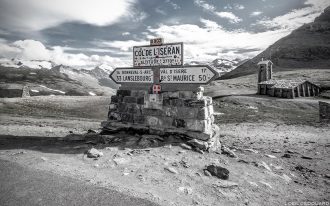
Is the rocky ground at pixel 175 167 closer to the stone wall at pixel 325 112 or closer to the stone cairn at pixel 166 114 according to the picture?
the stone cairn at pixel 166 114

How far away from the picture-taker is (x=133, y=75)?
9000 millimetres

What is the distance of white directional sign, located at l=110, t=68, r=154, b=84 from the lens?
8.68m

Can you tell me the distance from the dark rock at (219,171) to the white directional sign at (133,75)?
13.0ft

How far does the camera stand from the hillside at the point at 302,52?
342ft

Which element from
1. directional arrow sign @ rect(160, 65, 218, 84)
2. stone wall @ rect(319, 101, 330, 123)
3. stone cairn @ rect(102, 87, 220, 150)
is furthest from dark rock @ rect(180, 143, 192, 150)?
stone wall @ rect(319, 101, 330, 123)

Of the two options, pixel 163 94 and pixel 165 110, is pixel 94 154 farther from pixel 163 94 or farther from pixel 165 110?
pixel 163 94

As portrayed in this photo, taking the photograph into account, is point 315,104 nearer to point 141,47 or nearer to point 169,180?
point 141,47

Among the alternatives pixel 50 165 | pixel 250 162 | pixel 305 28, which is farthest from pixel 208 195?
pixel 305 28

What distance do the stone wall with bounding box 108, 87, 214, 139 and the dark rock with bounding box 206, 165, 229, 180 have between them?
67.8 inches

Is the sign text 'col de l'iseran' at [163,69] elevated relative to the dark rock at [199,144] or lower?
elevated

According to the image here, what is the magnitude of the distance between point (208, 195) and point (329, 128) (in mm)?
13048

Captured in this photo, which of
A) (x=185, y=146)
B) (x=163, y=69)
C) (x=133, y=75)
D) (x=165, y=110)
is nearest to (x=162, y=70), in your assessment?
(x=163, y=69)

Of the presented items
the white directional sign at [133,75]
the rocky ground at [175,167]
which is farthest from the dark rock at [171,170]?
the white directional sign at [133,75]

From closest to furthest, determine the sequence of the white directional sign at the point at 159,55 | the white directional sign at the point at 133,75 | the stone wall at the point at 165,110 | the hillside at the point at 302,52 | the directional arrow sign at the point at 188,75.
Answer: the directional arrow sign at the point at 188,75
the stone wall at the point at 165,110
the white directional sign at the point at 159,55
the white directional sign at the point at 133,75
the hillside at the point at 302,52
